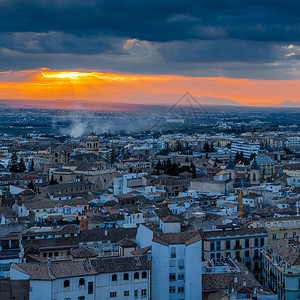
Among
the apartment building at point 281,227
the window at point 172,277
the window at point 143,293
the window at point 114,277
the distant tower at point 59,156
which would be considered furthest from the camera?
the distant tower at point 59,156

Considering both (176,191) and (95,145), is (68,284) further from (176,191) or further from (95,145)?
(95,145)

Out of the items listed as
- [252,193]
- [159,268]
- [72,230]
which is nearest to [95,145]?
[252,193]

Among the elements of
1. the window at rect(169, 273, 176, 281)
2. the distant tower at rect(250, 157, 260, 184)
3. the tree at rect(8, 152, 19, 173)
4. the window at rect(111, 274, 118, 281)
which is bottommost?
the tree at rect(8, 152, 19, 173)

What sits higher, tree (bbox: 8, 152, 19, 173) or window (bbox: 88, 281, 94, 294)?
window (bbox: 88, 281, 94, 294)

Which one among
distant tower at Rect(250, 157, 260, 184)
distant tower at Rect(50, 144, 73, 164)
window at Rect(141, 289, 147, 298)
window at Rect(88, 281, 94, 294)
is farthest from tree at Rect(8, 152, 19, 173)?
window at Rect(88, 281, 94, 294)

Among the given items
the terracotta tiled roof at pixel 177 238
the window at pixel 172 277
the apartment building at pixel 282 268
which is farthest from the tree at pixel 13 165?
the window at pixel 172 277

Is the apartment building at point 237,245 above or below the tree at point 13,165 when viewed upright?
above

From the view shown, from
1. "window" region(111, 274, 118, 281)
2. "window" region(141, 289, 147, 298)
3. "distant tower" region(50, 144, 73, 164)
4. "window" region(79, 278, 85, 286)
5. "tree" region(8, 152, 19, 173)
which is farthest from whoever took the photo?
"tree" region(8, 152, 19, 173)

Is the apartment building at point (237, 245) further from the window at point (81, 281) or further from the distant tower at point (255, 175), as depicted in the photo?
the distant tower at point (255, 175)

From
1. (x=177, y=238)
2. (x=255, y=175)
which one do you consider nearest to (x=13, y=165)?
(x=255, y=175)

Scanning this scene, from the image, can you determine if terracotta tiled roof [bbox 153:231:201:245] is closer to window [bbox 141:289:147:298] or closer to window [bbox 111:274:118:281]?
window [bbox 141:289:147:298]

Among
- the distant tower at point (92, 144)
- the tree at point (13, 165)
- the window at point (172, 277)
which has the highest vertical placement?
the distant tower at point (92, 144)
